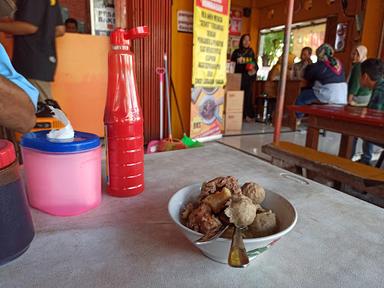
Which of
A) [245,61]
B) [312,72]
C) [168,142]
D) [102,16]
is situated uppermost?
[102,16]

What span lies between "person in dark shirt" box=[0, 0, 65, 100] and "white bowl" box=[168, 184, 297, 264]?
6.66 ft

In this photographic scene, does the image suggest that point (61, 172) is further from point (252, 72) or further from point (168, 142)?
point (252, 72)

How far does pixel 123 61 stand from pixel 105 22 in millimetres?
2738

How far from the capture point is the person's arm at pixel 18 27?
201 centimetres

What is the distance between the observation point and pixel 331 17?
554cm

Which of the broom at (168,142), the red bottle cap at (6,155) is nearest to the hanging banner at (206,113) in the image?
the broom at (168,142)

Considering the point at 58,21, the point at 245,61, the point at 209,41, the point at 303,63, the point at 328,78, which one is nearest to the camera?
the point at 58,21

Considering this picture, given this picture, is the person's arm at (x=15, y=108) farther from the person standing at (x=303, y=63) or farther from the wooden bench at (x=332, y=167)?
the person standing at (x=303, y=63)

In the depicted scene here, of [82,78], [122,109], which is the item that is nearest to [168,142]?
[82,78]

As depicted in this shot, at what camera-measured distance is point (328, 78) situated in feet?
11.8

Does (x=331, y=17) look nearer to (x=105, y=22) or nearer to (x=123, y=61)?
(x=105, y=22)

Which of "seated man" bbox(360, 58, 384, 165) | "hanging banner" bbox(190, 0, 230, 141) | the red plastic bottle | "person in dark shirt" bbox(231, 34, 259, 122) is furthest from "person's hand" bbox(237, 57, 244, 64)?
the red plastic bottle

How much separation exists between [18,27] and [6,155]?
Result: 2069 millimetres

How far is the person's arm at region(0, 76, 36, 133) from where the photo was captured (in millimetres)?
549
